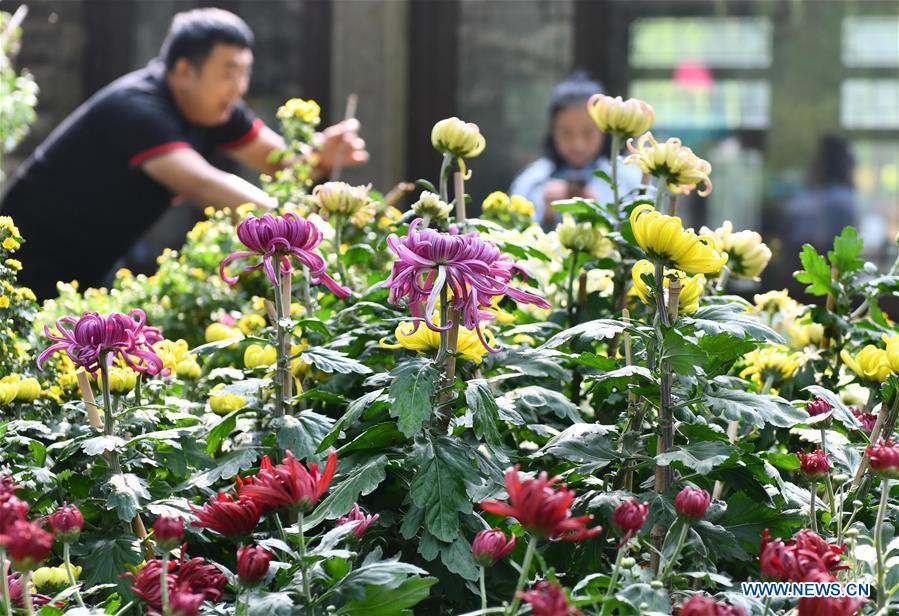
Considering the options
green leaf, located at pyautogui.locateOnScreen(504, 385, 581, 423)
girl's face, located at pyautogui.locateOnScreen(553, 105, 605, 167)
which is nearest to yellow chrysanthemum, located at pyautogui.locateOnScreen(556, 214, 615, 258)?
green leaf, located at pyautogui.locateOnScreen(504, 385, 581, 423)

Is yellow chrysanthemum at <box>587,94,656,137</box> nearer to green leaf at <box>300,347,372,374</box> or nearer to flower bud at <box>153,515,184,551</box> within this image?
green leaf at <box>300,347,372,374</box>

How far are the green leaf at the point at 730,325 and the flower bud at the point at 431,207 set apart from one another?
0.43 m

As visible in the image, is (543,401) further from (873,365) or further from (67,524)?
(67,524)

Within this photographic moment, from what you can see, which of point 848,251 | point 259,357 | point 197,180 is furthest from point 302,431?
point 197,180

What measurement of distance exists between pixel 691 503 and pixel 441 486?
28 cm

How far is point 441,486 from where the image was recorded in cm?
134

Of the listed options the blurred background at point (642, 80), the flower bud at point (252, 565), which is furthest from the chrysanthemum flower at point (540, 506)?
the blurred background at point (642, 80)

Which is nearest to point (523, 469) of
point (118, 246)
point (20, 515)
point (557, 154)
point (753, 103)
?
point (20, 515)

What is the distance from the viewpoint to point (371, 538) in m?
1.41

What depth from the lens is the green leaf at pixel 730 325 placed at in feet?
4.75

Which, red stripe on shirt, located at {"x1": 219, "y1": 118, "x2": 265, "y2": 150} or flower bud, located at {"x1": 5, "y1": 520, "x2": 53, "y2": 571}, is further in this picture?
red stripe on shirt, located at {"x1": 219, "y1": 118, "x2": 265, "y2": 150}

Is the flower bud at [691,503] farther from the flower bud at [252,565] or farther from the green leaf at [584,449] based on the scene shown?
the flower bud at [252,565]

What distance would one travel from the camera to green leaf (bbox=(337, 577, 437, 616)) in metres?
1.20

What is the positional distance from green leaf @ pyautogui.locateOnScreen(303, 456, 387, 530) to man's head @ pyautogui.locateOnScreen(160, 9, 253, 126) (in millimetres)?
3428
